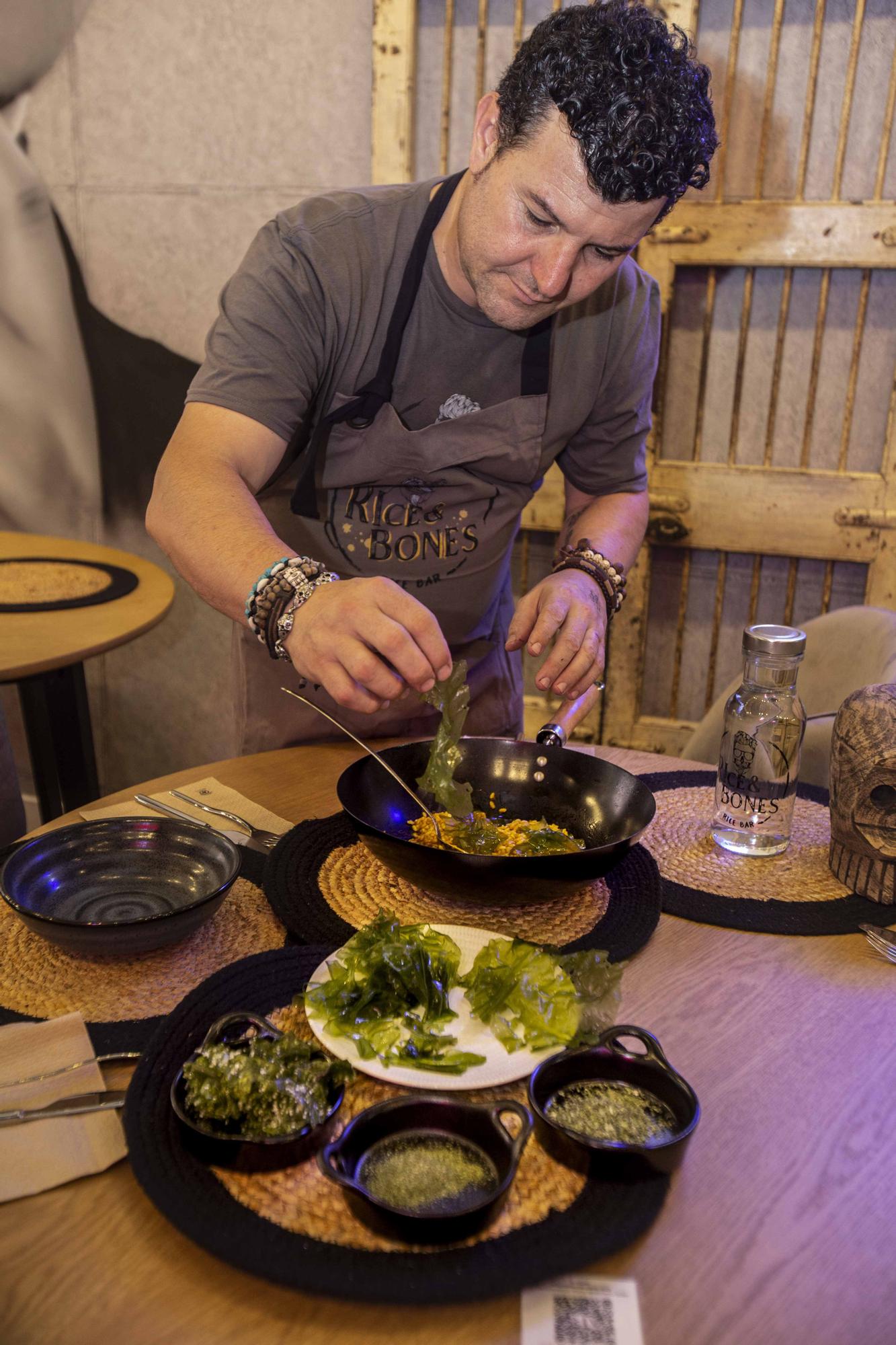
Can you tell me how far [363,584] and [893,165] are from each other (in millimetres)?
2103

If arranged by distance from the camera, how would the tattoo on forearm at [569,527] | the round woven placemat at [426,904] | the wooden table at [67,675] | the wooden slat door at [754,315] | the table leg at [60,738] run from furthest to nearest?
the wooden slat door at [754,315], the table leg at [60,738], the wooden table at [67,675], the tattoo on forearm at [569,527], the round woven placemat at [426,904]

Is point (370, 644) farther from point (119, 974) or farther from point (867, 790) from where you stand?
point (867, 790)

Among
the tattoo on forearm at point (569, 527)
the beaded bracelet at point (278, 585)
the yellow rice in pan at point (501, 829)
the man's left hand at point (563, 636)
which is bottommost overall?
the yellow rice in pan at point (501, 829)

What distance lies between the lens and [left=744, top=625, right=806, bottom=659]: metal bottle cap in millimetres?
1280

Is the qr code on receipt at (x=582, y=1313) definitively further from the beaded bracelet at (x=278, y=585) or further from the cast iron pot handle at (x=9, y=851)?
the beaded bracelet at (x=278, y=585)

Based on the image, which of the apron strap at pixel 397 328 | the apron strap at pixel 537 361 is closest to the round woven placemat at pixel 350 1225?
the apron strap at pixel 397 328

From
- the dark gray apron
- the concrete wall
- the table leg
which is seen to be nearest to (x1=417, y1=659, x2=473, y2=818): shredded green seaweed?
the dark gray apron

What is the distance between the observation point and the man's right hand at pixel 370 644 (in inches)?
47.8

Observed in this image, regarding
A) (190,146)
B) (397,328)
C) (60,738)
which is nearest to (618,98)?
(397,328)

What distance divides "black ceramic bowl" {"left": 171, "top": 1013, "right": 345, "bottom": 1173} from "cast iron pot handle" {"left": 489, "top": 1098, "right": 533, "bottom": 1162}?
0.12 m

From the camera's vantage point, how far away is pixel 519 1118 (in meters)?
0.79

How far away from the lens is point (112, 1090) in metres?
0.87

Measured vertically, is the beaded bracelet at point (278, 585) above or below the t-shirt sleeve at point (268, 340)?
below

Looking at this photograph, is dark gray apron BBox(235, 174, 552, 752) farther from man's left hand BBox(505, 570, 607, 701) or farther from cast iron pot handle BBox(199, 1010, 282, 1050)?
→ cast iron pot handle BBox(199, 1010, 282, 1050)
